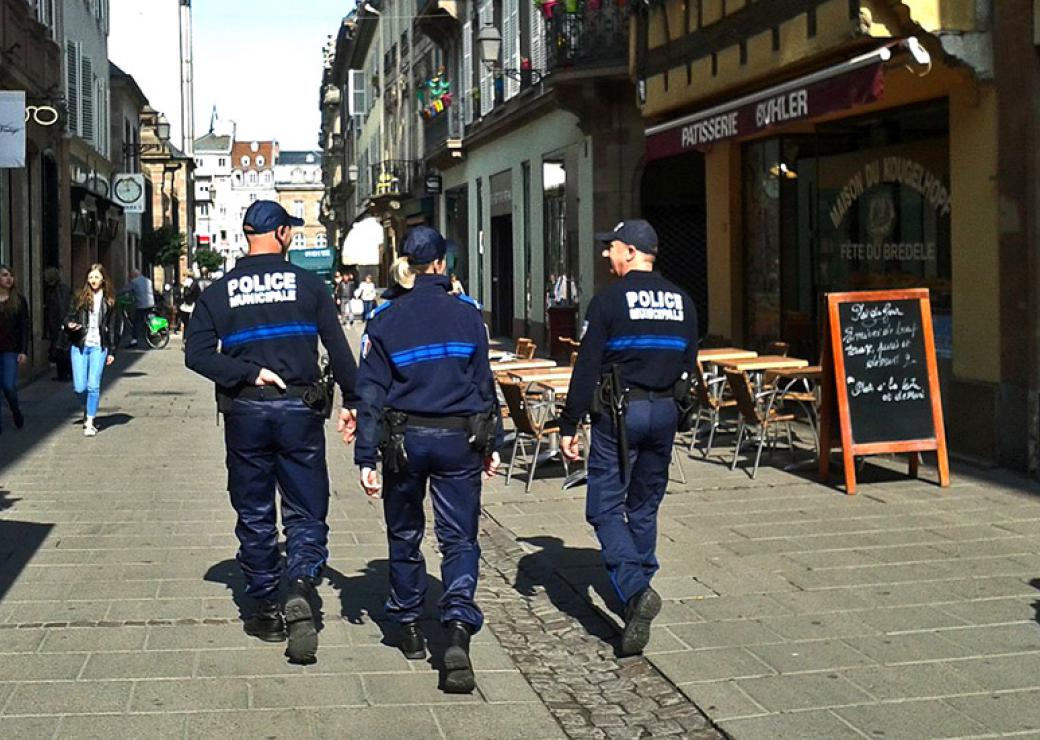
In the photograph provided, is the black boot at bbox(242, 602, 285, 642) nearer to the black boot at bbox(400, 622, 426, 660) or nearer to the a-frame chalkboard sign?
the black boot at bbox(400, 622, 426, 660)

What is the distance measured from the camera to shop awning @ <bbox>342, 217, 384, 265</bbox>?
41344mm

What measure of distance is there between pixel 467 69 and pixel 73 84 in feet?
27.5

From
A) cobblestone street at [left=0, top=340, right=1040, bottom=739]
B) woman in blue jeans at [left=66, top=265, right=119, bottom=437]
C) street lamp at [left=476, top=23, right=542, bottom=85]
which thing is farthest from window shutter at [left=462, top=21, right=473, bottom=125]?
cobblestone street at [left=0, top=340, right=1040, bottom=739]

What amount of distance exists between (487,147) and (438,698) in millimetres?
27173

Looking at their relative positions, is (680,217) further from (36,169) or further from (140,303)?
(140,303)

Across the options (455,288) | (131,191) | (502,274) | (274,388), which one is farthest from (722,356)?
(131,191)

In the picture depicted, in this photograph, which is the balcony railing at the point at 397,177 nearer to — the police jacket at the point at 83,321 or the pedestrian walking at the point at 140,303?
the pedestrian walking at the point at 140,303

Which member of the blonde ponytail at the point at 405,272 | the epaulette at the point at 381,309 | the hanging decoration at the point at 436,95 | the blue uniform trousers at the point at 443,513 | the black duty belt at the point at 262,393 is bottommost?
the blue uniform trousers at the point at 443,513

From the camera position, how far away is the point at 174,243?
50094 millimetres

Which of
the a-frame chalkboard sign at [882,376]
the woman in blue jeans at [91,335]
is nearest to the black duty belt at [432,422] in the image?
the a-frame chalkboard sign at [882,376]

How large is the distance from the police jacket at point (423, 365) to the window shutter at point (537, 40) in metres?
19.7

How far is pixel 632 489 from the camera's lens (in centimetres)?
677

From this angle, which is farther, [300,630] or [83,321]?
[83,321]

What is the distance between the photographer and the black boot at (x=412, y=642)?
20.8ft
